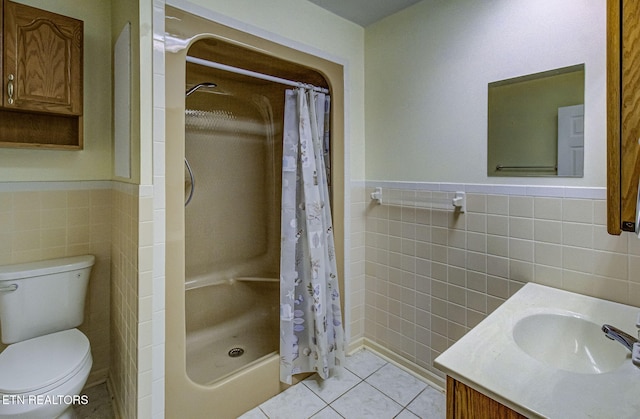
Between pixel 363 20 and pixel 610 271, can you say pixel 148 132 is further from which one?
pixel 610 271

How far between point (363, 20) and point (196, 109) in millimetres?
1270

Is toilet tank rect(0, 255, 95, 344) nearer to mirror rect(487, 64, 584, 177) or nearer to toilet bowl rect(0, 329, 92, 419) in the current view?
toilet bowl rect(0, 329, 92, 419)

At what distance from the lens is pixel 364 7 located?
6.41ft

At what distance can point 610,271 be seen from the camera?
130 centimetres

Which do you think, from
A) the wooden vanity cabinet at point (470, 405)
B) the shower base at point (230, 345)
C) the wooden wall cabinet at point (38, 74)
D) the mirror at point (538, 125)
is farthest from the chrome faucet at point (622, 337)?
the wooden wall cabinet at point (38, 74)

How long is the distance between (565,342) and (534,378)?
47 cm

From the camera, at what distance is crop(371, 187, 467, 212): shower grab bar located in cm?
172

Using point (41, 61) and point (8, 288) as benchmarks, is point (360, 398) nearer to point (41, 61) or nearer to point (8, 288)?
point (8, 288)

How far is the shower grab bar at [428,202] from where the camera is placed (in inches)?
67.6

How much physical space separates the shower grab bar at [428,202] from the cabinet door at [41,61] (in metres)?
1.81

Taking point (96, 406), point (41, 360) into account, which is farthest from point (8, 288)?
point (96, 406)

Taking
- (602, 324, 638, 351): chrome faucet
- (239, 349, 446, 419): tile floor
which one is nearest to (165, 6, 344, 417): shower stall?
(239, 349, 446, 419): tile floor

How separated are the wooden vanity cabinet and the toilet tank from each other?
6.33ft

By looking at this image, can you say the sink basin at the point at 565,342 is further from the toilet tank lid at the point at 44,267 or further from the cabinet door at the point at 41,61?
the cabinet door at the point at 41,61
